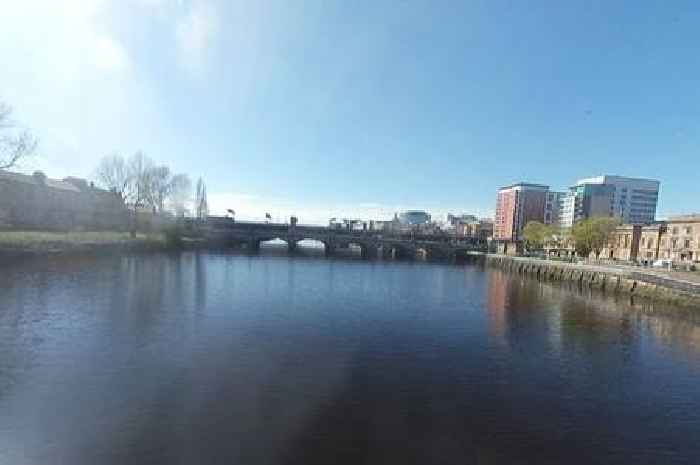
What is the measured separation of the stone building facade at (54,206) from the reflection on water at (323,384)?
4874 centimetres

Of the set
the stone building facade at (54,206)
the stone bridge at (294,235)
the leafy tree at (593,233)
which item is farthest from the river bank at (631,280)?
the stone building facade at (54,206)

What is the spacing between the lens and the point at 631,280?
53.2 m

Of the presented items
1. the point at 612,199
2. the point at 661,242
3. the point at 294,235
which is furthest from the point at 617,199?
the point at 294,235

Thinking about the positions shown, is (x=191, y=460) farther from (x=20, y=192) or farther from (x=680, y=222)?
(x=680, y=222)

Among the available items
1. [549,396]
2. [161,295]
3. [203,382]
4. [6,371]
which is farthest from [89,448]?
[161,295]

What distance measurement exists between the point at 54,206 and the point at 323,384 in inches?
3488

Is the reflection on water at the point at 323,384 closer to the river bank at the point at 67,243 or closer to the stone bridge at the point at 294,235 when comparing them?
the river bank at the point at 67,243

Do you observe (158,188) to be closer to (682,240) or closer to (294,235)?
(294,235)

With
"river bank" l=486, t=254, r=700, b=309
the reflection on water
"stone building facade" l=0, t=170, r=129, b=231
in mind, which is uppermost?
"stone building facade" l=0, t=170, r=129, b=231

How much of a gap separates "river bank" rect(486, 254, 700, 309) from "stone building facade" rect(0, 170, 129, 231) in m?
88.7

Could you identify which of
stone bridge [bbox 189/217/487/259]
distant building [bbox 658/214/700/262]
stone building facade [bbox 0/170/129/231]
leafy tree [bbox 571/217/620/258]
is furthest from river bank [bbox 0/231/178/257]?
distant building [bbox 658/214/700/262]

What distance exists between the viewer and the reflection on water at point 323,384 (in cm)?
1158

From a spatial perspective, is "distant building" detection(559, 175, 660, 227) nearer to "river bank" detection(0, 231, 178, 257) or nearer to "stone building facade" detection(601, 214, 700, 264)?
"stone building facade" detection(601, 214, 700, 264)

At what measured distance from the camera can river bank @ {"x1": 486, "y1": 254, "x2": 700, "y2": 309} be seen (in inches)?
1706
